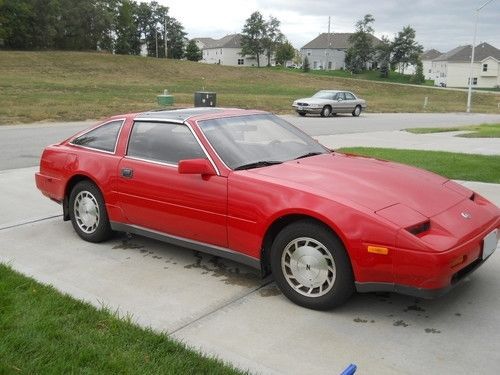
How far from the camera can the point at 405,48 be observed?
9444 cm

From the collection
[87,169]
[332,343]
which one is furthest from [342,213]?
[87,169]

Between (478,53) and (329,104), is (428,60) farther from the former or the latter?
(329,104)

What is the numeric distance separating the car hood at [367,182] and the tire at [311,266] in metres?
0.30

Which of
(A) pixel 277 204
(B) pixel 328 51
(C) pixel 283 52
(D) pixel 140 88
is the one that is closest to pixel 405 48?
(C) pixel 283 52

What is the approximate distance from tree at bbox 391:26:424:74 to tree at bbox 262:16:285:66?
23.9 m

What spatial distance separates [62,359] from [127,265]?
1.85 m

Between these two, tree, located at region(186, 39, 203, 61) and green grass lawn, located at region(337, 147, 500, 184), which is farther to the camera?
tree, located at region(186, 39, 203, 61)

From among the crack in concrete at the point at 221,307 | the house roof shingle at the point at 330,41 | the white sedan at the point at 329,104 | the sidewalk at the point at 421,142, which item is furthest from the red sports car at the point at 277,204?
the house roof shingle at the point at 330,41

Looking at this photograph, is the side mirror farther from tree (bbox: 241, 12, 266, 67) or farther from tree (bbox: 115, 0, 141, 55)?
tree (bbox: 241, 12, 266, 67)

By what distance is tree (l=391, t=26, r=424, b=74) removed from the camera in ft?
308

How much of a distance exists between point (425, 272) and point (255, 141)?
2039mm

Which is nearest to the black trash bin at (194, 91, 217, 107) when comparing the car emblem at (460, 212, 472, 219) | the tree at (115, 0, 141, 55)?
the car emblem at (460, 212, 472, 219)

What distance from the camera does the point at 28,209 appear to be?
6.97 metres

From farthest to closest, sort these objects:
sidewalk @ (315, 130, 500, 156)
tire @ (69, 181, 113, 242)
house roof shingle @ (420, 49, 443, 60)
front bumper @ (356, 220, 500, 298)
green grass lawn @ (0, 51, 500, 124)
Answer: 1. house roof shingle @ (420, 49, 443, 60)
2. green grass lawn @ (0, 51, 500, 124)
3. sidewalk @ (315, 130, 500, 156)
4. tire @ (69, 181, 113, 242)
5. front bumper @ (356, 220, 500, 298)
